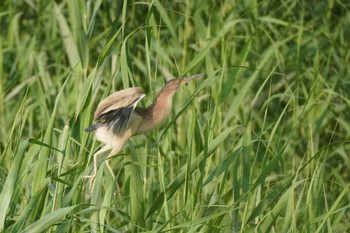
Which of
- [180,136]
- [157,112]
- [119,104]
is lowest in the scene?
[180,136]

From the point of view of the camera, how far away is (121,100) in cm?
335

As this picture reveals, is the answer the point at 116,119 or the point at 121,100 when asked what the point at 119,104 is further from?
the point at 116,119

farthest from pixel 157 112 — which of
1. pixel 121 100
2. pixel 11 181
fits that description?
pixel 11 181

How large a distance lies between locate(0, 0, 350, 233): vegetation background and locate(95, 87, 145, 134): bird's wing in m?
0.09

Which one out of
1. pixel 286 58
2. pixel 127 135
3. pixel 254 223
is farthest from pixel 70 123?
pixel 286 58

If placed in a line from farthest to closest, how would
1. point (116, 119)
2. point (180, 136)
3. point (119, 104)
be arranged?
point (180, 136)
point (116, 119)
point (119, 104)

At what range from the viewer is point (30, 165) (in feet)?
11.4

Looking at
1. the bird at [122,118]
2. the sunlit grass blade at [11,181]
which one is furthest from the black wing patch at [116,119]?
the sunlit grass blade at [11,181]

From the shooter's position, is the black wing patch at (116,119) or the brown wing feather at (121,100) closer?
the brown wing feather at (121,100)

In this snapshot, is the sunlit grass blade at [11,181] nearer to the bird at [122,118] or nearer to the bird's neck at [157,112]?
the bird at [122,118]

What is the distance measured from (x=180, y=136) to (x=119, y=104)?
156cm

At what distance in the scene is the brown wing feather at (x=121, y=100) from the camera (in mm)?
3352

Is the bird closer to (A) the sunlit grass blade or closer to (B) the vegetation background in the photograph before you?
(B) the vegetation background

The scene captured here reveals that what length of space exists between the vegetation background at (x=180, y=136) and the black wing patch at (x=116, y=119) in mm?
87
